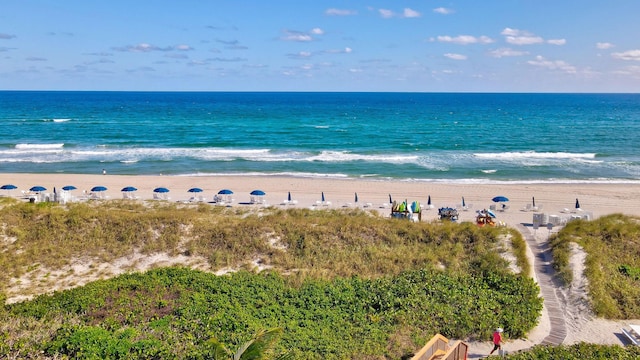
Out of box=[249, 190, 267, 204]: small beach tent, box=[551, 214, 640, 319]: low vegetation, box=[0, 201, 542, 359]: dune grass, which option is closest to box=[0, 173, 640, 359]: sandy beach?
box=[249, 190, 267, 204]: small beach tent

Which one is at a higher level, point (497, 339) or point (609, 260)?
point (609, 260)

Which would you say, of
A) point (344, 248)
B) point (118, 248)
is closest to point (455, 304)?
point (344, 248)

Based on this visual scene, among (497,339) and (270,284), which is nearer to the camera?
(497,339)

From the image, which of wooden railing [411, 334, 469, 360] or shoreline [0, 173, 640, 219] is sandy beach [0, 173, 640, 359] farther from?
wooden railing [411, 334, 469, 360]

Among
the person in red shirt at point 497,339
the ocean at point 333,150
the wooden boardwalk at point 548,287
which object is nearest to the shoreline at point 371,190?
the ocean at point 333,150

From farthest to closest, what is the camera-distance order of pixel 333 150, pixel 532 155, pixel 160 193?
pixel 333 150
pixel 532 155
pixel 160 193

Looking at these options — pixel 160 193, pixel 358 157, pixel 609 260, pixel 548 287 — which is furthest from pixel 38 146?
pixel 609 260

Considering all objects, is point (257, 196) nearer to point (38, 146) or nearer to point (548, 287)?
point (548, 287)
